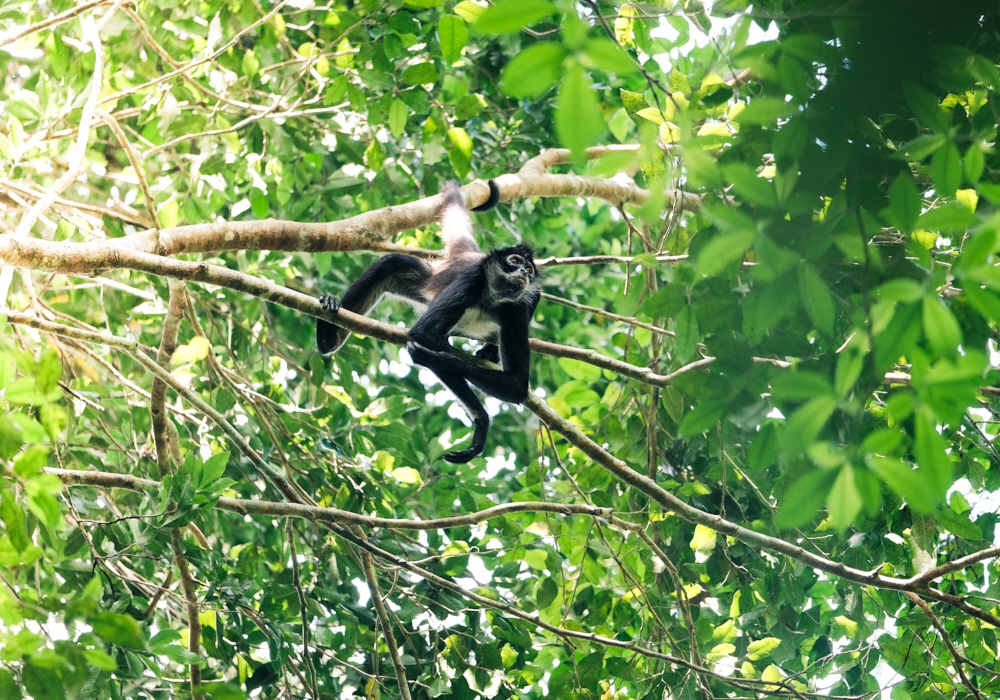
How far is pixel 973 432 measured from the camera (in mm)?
3750

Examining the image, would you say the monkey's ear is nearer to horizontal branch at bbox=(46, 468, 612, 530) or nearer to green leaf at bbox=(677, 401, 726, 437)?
horizontal branch at bbox=(46, 468, 612, 530)

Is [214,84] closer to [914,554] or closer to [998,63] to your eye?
[998,63]

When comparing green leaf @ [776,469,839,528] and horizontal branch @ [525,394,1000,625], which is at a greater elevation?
green leaf @ [776,469,839,528]

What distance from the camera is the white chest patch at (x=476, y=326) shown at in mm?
5551

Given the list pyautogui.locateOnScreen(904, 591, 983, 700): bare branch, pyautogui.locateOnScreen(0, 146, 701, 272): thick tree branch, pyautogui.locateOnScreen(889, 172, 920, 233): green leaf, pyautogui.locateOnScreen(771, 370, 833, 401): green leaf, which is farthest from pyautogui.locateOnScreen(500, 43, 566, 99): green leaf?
pyautogui.locateOnScreen(904, 591, 983, 700): bare branch

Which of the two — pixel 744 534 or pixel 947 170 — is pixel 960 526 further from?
pixel 947 170

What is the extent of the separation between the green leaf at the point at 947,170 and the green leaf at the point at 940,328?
0.46 metres

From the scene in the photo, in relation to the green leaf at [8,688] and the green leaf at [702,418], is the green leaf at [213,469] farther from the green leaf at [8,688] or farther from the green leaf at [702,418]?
the green leaf at [702,418]

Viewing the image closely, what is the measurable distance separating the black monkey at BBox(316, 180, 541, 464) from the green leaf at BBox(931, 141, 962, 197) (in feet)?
9.54

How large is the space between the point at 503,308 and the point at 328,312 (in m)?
1.94

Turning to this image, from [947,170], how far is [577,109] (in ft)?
3.14

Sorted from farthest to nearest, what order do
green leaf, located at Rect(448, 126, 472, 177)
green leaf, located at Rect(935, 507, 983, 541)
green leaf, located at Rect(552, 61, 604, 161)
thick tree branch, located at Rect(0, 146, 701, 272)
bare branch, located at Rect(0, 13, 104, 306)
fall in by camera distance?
green leaf, located at Rect(448, 126, 472, 177) < bare branch, located at Rect(0, 13, 104, 306) < thick tree branch, located at Rect(0, 146, 701, 272) < green leaf, located at Rect(935, 507, 983, 541) < green leaf, located at Rect(552, 61, 604, 161)

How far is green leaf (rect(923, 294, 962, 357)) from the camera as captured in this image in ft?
4.33

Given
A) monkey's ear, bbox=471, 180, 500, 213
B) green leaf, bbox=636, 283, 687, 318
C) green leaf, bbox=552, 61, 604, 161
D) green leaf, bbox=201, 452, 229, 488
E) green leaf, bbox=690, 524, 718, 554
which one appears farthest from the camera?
monkey's ear, bbox=471, 180, 500, 213
